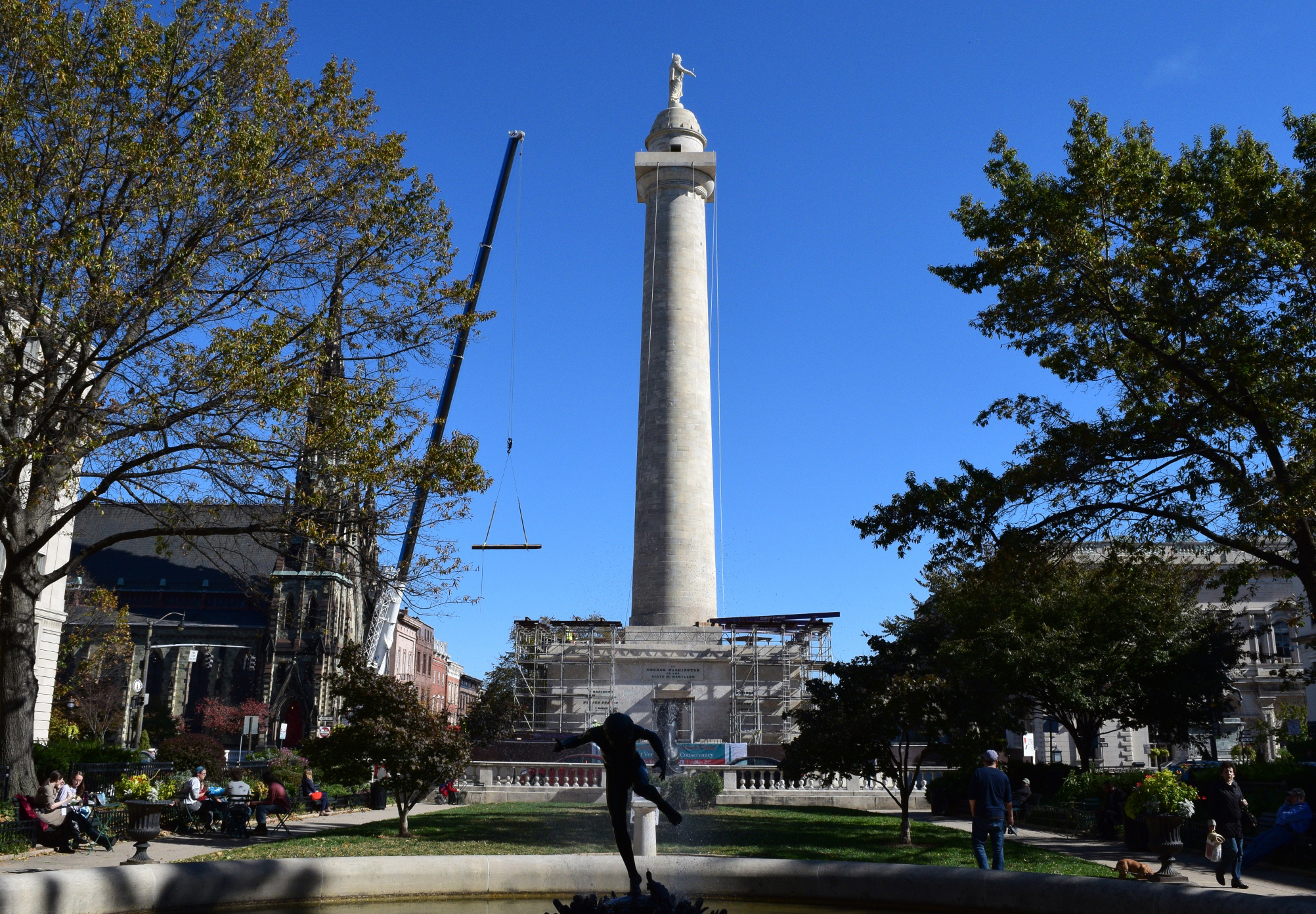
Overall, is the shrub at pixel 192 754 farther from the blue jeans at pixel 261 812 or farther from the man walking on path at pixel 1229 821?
the man walking on path at pixel 1229 821

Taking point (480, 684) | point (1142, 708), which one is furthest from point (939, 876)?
point (480, 684)

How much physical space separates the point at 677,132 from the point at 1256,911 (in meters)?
51.1

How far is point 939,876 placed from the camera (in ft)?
33.1

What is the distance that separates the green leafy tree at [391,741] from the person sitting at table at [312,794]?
214 inches

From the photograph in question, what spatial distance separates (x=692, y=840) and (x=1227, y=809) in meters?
9.01

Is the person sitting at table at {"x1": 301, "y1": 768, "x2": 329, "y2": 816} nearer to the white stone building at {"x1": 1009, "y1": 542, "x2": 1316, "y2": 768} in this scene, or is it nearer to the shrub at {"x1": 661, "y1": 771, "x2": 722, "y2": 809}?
the shrub at {"x1": 661, "y1": 771, "x2": 722, "y2": 809}

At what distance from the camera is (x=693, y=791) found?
27266mm

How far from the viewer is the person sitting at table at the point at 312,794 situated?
88.3 ft

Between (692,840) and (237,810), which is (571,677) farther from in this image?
(692,840)

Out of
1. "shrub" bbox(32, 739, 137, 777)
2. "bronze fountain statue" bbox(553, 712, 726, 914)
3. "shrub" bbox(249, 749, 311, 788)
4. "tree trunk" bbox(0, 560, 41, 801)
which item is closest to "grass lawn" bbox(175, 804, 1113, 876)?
"tree trunk" bbox(0, 560, 41, 801)

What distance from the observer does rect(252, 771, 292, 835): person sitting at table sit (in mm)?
21062

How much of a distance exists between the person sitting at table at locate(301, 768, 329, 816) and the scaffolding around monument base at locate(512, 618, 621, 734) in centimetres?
2199

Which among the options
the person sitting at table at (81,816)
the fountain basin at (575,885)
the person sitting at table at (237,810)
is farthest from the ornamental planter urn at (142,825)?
the person sitting at table at (237,810)

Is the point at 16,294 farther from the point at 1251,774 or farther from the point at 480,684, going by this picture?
the point at 480,684
